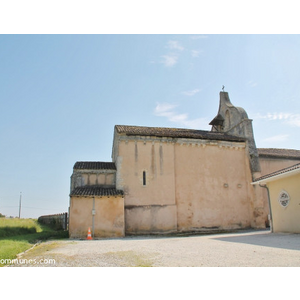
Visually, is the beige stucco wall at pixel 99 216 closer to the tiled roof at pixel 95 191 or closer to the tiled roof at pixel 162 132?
the tiled roof at pixel 95 191

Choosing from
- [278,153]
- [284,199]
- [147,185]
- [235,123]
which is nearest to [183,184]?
[147,185]

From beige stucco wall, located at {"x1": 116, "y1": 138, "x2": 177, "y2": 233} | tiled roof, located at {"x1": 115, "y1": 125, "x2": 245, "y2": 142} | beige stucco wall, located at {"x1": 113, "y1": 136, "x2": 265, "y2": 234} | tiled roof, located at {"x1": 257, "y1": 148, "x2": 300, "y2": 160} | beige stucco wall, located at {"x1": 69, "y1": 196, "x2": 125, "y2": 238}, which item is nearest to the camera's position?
beige stucco wall, located at {"x1": 69, "y1": 196, "x2": 125, "y2": 238}

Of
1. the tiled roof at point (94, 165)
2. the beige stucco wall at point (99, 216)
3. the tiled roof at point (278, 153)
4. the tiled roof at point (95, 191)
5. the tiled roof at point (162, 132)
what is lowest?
the beige stucco wall at point (99, 216)

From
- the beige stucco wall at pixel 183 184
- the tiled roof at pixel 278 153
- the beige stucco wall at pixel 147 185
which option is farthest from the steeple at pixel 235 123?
the beige stucco wall at pixel 147 185

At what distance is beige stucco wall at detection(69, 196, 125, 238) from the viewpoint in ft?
57.3

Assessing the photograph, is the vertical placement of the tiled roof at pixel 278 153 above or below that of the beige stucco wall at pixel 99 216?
above

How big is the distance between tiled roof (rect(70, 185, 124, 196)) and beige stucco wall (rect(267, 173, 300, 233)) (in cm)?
921

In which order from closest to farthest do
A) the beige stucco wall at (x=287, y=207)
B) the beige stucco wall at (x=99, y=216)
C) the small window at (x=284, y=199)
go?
the beige stucco wall at (x=287, y=207) < the small window at (x=284, y=199) < the beige stucco wall at (x=99, y=216)

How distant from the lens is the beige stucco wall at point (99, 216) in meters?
17.5

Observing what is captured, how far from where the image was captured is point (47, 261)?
25.0ft

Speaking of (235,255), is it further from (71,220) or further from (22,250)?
(71,220)

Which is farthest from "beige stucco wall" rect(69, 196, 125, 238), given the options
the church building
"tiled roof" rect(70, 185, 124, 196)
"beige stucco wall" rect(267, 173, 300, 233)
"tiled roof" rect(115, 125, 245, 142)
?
"beige stucco wall" rect(267, 173, 300, 233)

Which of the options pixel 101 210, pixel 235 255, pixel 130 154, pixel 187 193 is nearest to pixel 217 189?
pixel 187 193

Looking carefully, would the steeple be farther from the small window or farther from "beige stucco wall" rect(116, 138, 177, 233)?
the small window
